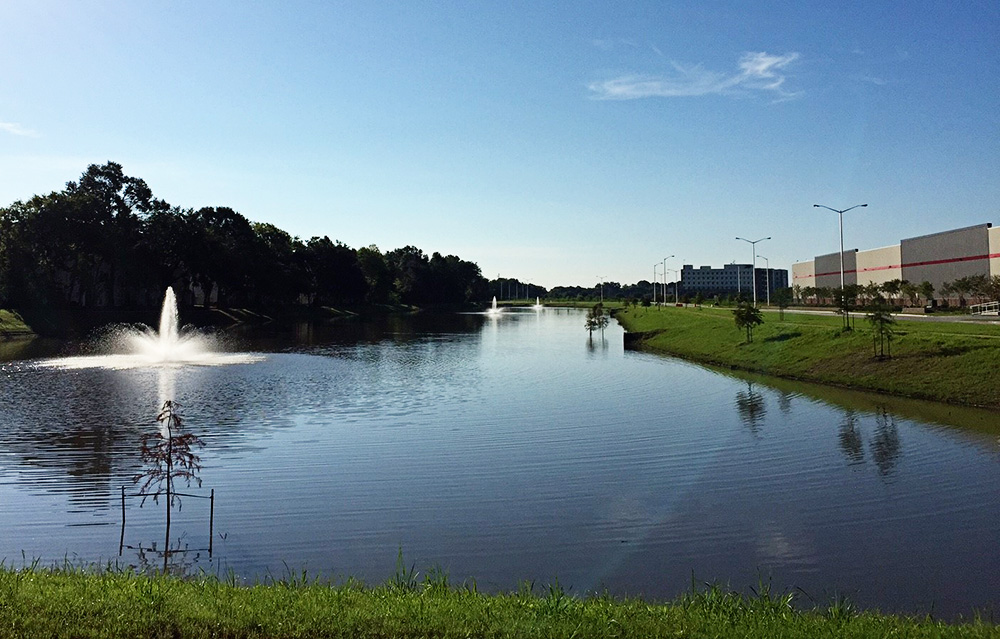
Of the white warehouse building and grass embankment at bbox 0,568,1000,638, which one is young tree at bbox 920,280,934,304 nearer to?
the white warehouse building

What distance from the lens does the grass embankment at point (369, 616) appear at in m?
8.57

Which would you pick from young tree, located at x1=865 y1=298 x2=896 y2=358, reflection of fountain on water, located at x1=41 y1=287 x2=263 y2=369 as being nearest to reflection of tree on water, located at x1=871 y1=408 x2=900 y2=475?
young tree, located at x1=865 y1=298 x2=896 y2=358

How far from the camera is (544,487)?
741 inches

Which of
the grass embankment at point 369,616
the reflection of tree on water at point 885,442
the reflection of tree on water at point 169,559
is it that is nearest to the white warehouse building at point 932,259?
the reflection of tree on water at point 885,442

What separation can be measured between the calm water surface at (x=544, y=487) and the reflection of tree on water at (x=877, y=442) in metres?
0.14

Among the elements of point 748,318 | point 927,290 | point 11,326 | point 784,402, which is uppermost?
point 927,290

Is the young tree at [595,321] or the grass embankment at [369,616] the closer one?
the grass embankment at [369,616]

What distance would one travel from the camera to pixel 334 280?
519 ft

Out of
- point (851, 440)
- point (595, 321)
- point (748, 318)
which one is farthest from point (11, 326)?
point (851, 440)

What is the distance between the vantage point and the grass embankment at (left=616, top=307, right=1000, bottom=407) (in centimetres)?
3378

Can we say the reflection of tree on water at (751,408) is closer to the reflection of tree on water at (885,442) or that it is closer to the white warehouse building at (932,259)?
the reflection of tree on water at (885,442)

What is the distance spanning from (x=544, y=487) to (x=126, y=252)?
96441mm

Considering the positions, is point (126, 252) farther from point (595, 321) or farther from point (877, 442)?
point (877, 442)

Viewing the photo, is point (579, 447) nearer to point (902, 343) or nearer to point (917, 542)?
point (917, 542)
